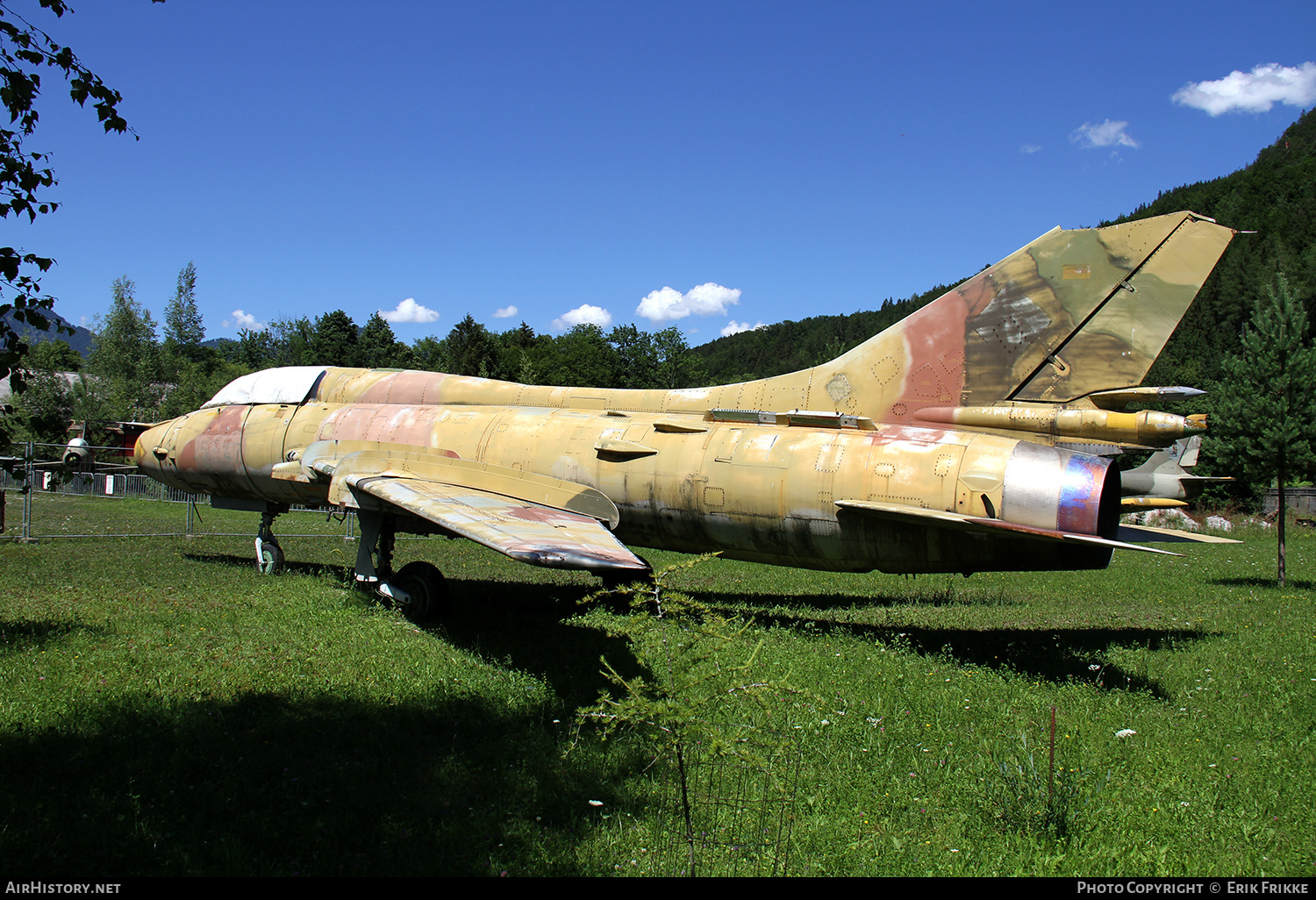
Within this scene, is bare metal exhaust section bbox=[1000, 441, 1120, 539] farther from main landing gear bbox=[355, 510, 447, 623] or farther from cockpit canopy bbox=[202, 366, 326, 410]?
cockpit canopy bbox=[202, 366, 326, 410]

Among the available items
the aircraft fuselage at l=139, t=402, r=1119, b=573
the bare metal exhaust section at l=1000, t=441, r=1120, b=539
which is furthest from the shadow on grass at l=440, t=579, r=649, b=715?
the bare metal exhaust section at l=1000, t=441, r=1120, b=539

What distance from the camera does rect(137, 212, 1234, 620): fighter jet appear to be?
8328mm

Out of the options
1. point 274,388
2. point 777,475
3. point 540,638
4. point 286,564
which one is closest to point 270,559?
point 286,564

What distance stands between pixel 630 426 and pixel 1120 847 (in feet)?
24.4

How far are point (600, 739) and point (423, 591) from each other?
5.14m

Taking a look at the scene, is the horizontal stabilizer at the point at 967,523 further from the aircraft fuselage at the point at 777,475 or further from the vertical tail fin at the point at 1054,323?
the vertical tail fin at the point at 1054,323

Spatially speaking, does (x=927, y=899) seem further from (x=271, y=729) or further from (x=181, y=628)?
(x=181, y=628)

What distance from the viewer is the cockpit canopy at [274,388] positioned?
13.4m

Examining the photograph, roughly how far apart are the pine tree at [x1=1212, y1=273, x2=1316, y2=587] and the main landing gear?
55.0 ft

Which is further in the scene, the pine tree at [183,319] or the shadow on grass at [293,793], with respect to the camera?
the pine tree at [183,319]

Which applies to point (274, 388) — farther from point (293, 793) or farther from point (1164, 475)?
point (1164, 475)

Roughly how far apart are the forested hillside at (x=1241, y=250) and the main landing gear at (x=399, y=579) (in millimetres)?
48385

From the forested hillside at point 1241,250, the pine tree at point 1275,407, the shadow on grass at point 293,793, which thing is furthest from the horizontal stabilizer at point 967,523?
the forested hillside at point 1241,250

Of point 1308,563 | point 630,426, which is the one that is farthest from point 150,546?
point 1308,563
